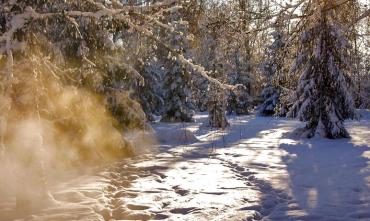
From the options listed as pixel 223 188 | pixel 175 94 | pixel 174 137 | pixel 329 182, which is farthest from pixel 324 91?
pixel 175 94

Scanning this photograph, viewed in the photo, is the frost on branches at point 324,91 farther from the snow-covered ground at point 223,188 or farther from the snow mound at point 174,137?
the snow mound at point 174,137

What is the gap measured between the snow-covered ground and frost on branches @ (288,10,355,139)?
138 inches

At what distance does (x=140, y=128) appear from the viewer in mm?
15086

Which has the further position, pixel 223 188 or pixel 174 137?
pixel 174 137

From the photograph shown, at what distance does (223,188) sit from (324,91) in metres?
10.7

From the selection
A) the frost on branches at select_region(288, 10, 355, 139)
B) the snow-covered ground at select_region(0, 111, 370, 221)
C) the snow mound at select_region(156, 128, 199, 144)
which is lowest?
Result: the snow-covered ground at select_region(0, 111, 370, 221)

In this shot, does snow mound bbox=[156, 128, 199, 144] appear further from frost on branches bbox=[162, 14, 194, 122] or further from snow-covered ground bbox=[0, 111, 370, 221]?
frost on branches bbox=[162, 14, 194, 122]

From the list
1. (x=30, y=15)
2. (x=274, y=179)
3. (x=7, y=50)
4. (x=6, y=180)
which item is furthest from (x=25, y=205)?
(x=274, y=179)

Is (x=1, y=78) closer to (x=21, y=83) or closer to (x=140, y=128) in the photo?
(x=21, y=83)

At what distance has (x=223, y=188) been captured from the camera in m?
8.55

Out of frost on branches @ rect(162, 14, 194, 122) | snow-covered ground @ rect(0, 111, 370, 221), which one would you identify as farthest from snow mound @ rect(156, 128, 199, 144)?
frost on branches @ rect(162, 14, 194, 122)

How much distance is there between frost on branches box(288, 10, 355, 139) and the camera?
17391 millimetres

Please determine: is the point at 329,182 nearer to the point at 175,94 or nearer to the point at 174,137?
the point at 174,137

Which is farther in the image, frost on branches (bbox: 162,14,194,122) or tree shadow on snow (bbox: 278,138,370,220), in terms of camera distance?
frost on branches (bbox: 162,14,194,122)
